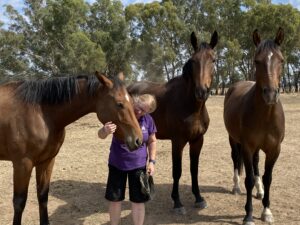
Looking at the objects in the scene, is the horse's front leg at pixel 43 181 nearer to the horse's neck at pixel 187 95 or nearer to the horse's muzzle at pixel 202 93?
the horse's muzzle at pixel 202 93

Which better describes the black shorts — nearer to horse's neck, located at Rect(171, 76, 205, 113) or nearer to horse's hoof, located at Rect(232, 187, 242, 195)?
horse's neck, located at Rect(171, 76, 205, 113)

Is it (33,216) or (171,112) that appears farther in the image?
(171,112)

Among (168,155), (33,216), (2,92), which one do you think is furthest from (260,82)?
(168,155)

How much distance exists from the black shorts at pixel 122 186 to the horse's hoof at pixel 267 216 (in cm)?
174

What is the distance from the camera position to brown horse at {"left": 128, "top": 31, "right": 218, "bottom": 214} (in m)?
4.61

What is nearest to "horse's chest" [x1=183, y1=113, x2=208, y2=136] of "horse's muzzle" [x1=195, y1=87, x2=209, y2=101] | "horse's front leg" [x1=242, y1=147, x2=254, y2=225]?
"horse's muzzle" [x1=195, y1=87, x2=209, y2=101]

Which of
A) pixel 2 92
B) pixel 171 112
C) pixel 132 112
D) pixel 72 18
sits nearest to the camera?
pixel 132 112

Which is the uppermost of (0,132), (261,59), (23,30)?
(23,30)

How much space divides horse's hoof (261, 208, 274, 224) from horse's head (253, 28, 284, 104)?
157 cm

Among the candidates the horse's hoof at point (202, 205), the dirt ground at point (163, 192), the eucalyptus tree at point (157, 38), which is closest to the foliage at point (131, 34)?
the eucalyptus tree at point (157, 38)

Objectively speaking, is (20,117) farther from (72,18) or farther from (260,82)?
(72,18)

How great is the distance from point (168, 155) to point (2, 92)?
4.99 metres

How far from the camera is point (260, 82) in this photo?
13.8 ft

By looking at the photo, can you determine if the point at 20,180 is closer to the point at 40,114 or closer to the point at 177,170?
the point at 40,114
